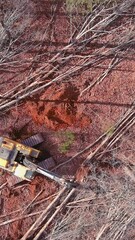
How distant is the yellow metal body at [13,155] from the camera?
1119cm

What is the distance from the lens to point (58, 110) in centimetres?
1212

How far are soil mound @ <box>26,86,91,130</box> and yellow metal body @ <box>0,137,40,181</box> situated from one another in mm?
1107

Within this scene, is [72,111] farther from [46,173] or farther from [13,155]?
[13,155]

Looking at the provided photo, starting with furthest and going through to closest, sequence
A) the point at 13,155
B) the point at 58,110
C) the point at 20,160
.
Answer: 1. the point at 58,110
2. the point at 20,160
3. the point at 13,155

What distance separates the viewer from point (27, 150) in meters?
11.3

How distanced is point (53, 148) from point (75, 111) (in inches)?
46.9

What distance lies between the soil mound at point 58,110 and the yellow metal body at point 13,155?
111cm

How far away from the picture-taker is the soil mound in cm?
1207

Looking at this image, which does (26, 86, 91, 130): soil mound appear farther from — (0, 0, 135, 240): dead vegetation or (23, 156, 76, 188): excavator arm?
(23, 156, 76, 188): excavator arm

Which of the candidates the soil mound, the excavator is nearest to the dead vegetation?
the soil mound

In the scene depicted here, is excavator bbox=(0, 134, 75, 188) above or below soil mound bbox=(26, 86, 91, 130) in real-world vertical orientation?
below

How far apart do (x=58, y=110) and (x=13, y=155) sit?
6.04 ft

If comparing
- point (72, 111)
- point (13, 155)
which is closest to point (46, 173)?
point (13, 155)

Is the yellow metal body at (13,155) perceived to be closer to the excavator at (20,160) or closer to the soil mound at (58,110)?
the excavator at (20,160)
